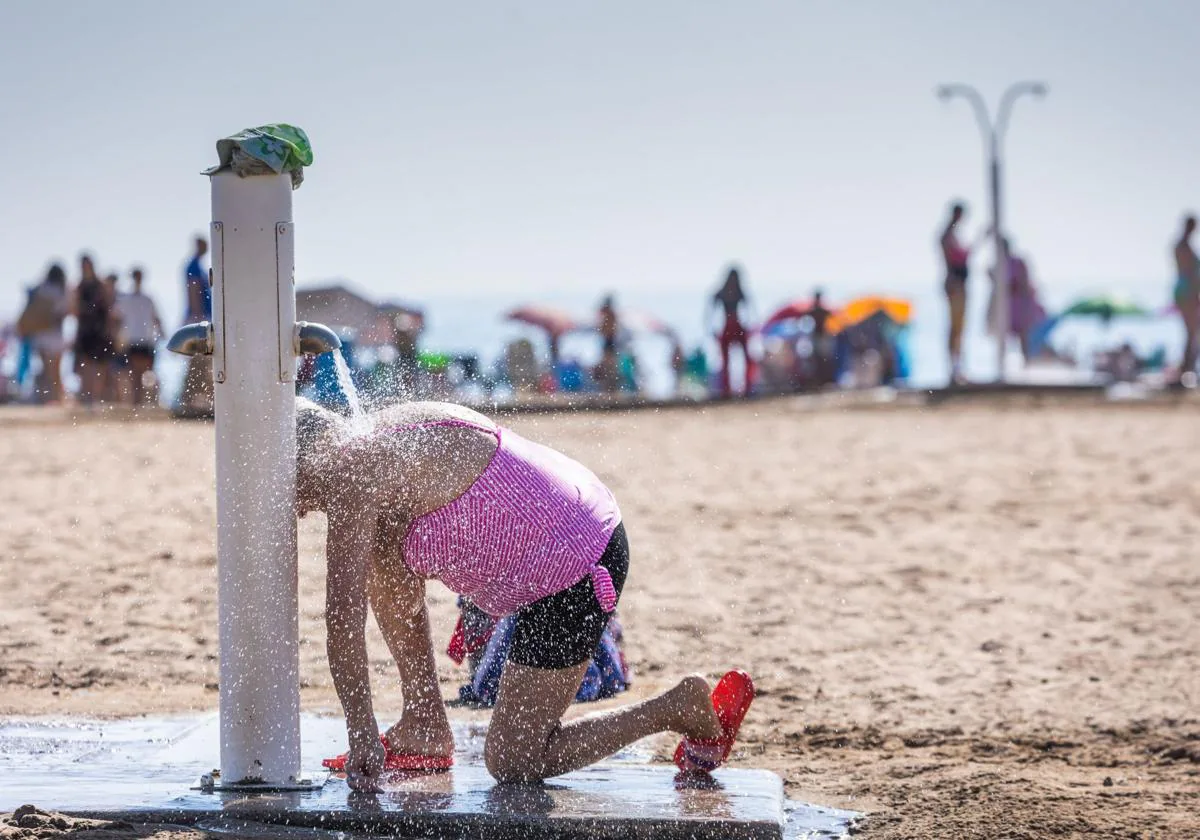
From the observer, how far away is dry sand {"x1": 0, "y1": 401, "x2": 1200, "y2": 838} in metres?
5.04

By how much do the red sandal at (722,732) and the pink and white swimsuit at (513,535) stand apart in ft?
1.63

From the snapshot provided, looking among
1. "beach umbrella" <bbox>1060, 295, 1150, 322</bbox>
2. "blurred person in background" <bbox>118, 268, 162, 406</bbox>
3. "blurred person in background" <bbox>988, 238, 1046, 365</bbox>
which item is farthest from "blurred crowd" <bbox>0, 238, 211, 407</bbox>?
"beach umbrella" <bbox>1060, 295, 1150, 322</bbox>

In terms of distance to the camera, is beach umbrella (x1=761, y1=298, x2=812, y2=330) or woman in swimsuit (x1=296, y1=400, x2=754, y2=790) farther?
beach umbrella (x1=761, y1=298, x2=812, y2=330)

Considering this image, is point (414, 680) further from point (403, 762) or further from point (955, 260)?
point (955, 260)

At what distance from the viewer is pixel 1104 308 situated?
27.9 metres

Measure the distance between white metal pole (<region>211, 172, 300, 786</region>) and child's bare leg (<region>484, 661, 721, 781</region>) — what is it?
57cm

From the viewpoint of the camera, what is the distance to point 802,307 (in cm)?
2444

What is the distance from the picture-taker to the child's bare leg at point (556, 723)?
432 cm

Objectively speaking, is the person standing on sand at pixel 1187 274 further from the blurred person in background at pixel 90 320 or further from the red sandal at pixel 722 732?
the red sandal at pixel 722 732

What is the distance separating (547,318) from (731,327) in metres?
7.64

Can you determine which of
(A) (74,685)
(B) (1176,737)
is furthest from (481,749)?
(B) (1176,737)

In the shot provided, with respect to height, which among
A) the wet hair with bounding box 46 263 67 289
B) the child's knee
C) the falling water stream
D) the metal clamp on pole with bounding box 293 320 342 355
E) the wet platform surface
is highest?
the wet hair with bounding box 46 263 67 289

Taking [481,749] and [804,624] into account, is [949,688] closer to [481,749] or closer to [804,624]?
[804,624]

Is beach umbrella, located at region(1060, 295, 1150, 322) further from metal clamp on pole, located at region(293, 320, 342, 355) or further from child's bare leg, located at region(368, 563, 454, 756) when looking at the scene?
metal clamp on pole, located at region(293, 320, 342, 355)
